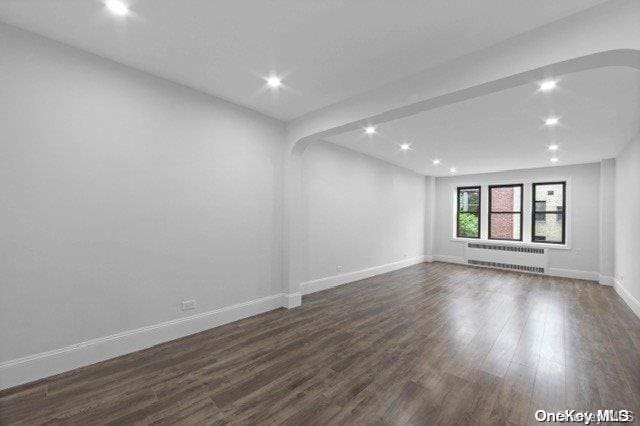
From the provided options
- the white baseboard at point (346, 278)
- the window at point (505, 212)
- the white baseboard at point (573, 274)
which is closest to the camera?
the white baseboard at point (346, 278)

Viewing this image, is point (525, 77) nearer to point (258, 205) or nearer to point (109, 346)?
point (258, 205)

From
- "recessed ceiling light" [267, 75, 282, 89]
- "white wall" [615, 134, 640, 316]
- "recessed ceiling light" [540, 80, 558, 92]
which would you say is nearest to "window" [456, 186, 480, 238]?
"white wall" [615, 134, 640, 316]

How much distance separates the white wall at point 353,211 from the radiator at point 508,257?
1815 millimetres

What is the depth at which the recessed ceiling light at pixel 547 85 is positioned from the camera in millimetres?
2744

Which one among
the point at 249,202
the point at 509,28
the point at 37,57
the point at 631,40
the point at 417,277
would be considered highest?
the point at 509,28

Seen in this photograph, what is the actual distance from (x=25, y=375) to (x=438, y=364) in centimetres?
355

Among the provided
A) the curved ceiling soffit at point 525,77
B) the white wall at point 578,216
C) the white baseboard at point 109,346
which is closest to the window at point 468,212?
the white wall at point 578,216

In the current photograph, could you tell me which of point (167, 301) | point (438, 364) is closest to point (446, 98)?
point (438, 364)

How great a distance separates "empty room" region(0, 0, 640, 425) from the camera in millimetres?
1994

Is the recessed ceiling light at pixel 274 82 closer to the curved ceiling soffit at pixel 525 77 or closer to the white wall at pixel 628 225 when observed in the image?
the curved ceiling soffit at pixel 525 77

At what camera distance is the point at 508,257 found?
743 cm

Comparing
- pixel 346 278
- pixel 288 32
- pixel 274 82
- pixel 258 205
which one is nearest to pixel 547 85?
pixel 288 32

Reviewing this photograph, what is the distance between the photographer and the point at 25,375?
221 cm

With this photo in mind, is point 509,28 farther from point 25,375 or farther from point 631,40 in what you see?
point 25,375
